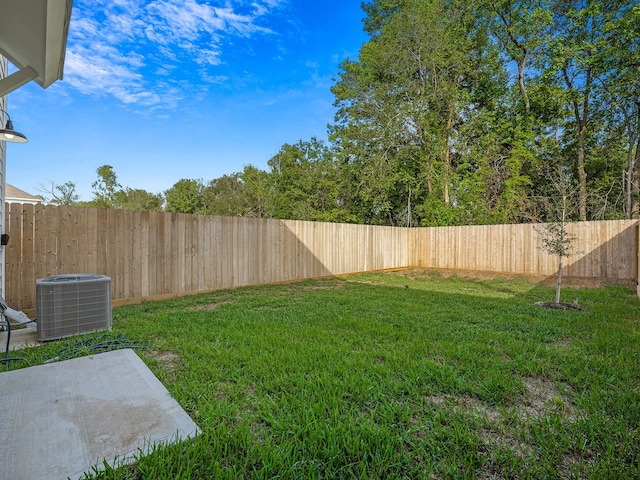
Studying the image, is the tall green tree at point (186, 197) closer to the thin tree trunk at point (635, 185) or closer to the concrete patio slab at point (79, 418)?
the concrete patio slab at point (79, 418)

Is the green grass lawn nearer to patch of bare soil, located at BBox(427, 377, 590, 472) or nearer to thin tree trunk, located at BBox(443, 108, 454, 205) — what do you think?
patch of bare soil, located at BBox(427, 377, 590, 472)

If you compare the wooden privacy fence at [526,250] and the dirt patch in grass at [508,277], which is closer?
the dirt patch in grass at [508,277]

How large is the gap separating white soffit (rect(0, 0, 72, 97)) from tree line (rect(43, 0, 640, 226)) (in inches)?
466

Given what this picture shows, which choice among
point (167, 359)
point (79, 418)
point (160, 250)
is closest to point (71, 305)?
point (167, 359)

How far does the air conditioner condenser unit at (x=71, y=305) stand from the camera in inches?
118

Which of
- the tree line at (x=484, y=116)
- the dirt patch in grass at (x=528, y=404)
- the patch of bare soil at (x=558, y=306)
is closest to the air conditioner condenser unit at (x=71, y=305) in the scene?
the dirt patch in grass at (x=528, y=404)

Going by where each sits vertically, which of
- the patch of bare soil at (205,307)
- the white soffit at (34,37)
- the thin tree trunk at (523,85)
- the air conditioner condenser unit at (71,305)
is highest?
the thin tree trunk at (523,85)

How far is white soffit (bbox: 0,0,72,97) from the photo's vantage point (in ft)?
6.00

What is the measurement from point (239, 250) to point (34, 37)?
469 centimetres

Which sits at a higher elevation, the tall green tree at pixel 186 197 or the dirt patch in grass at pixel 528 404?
the tall green tree at pixel 186 197

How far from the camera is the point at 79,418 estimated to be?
1676 mm

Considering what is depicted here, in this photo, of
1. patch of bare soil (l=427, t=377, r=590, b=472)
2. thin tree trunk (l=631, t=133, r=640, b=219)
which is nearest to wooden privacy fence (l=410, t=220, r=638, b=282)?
patch of bare soil (l=427, t=377, r=590, b=472)

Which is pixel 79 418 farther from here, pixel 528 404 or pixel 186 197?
pixel 186 197

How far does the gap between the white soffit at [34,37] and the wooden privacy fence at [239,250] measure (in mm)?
2292
